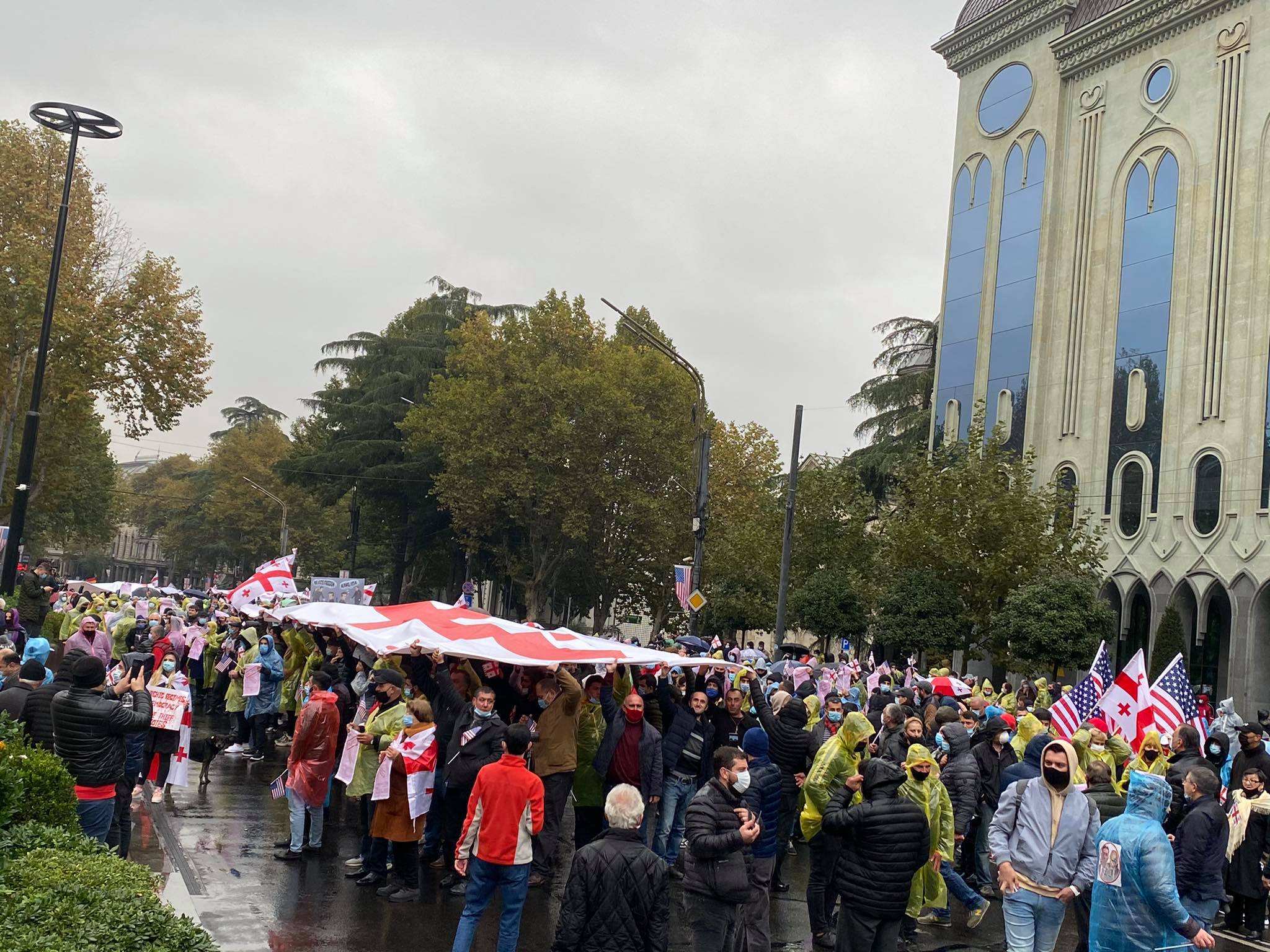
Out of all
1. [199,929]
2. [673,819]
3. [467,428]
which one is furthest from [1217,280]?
[199,929]

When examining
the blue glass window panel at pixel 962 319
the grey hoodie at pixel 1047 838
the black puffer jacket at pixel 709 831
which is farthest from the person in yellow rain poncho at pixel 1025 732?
the blue glass window panel at pixel 962 319

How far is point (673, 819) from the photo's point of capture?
37.5 ft

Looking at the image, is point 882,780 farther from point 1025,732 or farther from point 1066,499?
point 1066,499

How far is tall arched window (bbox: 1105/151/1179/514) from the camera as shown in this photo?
127ft

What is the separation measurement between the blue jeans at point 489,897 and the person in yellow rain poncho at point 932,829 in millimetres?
2825

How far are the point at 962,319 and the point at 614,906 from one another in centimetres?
4265

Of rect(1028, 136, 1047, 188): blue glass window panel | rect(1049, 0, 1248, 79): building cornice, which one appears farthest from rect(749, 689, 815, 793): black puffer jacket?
rect(1028, 136, 1047, 188): blue glass window panel

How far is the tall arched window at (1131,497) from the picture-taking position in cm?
3875

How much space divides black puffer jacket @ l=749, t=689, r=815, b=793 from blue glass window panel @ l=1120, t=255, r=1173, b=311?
105ft

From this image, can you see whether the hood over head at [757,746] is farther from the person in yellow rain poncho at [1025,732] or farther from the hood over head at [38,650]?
the hood over head at [38,650]

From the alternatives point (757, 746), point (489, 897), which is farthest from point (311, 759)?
point (757, 746)

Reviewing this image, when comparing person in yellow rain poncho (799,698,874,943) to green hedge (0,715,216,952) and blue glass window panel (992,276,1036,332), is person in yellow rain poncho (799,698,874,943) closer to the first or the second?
green hedge (0,715,216,952)

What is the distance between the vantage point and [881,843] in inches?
292

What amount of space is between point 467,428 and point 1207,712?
96.6 feet
